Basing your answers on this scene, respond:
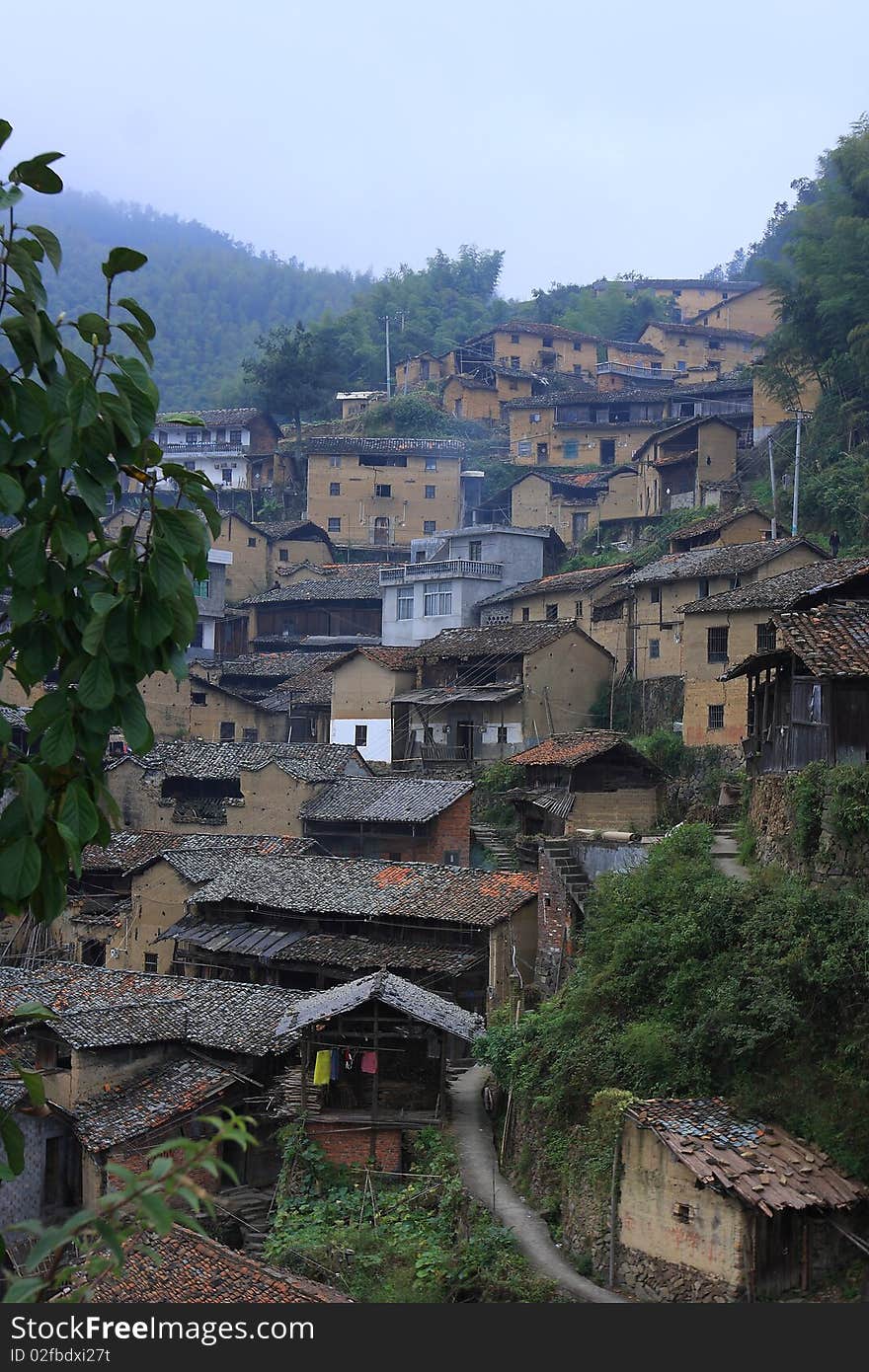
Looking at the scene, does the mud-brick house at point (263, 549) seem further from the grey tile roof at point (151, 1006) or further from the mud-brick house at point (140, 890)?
the grey tile roof at point (151, 1006)

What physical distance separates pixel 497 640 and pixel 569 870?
16.4 meters

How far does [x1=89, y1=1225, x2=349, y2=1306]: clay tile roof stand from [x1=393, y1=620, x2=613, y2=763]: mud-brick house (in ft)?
75.8

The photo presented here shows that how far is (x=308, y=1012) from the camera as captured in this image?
2030cm

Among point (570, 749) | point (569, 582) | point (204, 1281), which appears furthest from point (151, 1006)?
point (569, 582)

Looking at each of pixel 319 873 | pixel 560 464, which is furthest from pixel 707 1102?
pixel 560 464

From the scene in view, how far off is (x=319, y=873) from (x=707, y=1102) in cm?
1425

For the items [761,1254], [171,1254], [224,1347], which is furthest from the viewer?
[171,1254]

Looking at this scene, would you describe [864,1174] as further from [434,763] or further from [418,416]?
[418,416]

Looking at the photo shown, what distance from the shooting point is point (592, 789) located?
30062 mm

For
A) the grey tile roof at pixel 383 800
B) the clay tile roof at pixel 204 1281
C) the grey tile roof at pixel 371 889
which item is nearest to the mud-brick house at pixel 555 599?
the grey tile roof at pixel 383 800

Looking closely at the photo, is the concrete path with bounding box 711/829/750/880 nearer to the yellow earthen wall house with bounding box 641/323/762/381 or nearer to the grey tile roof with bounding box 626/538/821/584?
the grey tile roof with bounding box 626/538/821/584

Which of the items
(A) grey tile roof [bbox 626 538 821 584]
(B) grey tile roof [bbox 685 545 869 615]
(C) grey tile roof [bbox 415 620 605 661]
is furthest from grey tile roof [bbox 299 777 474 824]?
(A) grey tile roof [bbox 626 538 821 584]

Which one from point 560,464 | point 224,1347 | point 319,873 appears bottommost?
point 224,1347

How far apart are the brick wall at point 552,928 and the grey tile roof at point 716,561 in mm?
12887
